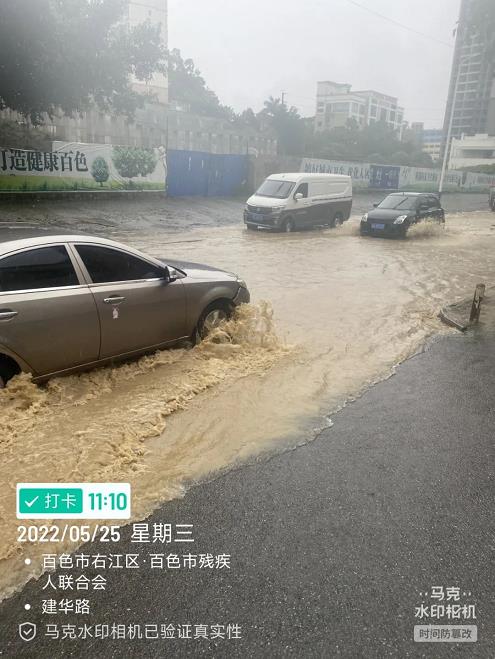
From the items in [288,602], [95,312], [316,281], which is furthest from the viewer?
[316,281]

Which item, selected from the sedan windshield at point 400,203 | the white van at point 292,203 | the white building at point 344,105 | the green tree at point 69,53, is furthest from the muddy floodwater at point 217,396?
the white building at point 344,105

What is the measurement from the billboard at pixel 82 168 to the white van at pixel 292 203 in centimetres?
711

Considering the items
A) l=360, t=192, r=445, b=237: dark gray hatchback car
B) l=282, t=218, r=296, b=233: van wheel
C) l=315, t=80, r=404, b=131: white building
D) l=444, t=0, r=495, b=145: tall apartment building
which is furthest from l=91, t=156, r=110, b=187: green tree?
l=315, t=80, r=404, b=131: white building

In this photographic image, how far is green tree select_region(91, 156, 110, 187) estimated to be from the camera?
72.7ft

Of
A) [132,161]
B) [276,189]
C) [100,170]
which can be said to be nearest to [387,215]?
[276,189]

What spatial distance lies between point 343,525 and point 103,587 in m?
→ 1.52

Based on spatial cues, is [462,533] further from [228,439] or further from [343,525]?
[228,439]

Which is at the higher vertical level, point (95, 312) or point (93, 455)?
point (95, 312)

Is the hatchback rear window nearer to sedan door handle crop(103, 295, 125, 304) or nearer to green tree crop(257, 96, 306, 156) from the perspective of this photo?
sedan door handle crop(103, 295, 125, 304)

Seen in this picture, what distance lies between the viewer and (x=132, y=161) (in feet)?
77.3

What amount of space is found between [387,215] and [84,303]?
51.3 feet

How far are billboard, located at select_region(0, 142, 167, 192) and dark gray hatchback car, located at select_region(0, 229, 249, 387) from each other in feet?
55.3

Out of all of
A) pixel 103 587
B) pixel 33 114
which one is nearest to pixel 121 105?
pixel 33 114

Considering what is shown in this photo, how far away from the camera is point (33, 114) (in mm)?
20672
